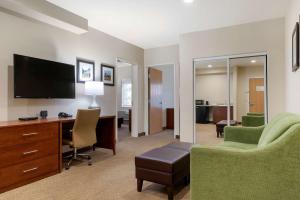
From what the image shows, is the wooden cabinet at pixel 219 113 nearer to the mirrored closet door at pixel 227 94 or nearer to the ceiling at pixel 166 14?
the mirrored closet door at pixel 227 94

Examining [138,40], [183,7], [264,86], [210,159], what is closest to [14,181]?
[210,159]

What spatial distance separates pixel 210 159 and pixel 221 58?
354 cm

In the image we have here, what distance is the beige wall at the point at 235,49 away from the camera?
13.2 ft

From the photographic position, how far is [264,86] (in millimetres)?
4238

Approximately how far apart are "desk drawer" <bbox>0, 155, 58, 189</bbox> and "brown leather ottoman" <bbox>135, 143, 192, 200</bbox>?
1.33 metres

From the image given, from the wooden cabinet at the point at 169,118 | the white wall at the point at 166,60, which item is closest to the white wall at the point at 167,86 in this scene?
the wooden cabinet at the point at 169,118

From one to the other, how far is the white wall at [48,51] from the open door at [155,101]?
4.65ft

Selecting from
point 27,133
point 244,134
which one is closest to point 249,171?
point 244,134

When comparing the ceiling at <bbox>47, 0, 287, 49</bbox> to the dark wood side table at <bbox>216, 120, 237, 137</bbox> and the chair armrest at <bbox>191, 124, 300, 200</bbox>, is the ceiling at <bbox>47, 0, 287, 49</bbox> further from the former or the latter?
the chair armrest at <bbox>191, 124, 300, 200</bbox>

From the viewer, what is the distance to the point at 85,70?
170 inches

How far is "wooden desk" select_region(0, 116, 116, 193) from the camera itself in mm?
2367

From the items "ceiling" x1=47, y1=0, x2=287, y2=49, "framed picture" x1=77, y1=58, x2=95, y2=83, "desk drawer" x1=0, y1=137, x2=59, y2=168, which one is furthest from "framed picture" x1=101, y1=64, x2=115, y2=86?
"desk drawer" x1=0, y1=137, x2=59, y2=168

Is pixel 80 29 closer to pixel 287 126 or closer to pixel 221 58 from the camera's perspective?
pixel 221 58

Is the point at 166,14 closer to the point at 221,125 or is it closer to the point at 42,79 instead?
the point at 42,79
